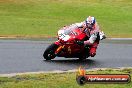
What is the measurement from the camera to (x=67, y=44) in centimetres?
1541

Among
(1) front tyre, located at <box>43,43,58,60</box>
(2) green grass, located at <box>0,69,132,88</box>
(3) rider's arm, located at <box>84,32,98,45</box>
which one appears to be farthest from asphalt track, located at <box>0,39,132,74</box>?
(2) green grass, located at <box>0,69,132,88</box>

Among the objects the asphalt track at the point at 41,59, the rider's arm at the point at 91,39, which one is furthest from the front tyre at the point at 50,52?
the rider's arm at the point at 91,39

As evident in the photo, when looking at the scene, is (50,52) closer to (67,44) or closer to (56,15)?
(67,44)

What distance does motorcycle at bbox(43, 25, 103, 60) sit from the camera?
1539 cm

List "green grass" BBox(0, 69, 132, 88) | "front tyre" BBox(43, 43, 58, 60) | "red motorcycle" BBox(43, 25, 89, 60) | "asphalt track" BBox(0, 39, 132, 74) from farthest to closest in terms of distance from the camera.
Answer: "front tyre" BBox(43, 43, 58, 60) < "red motorcycle" BBox(43, 25, 89, 60) < "asphalt track" BBox(0, 39, 132, 74) < "green grass" BBox(0, 69, 132, 88)

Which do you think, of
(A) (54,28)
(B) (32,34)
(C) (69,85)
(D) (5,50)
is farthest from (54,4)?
(C) (69,85)

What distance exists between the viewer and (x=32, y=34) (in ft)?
84.2

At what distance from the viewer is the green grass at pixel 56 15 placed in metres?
27.8

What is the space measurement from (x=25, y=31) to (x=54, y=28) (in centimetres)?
269

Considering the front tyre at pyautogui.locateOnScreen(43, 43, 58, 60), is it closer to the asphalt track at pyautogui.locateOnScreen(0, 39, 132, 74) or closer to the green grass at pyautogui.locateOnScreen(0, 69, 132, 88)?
the asphalt track at pyautogui.locateOnScreen(0, 39, 132, 74)

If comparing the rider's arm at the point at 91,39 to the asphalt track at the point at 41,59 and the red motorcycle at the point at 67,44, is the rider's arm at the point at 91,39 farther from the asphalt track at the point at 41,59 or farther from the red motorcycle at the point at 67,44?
the asphalt track at the point at 41,59

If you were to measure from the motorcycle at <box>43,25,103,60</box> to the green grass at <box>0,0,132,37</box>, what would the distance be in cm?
935

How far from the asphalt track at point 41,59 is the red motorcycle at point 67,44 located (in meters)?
0.26

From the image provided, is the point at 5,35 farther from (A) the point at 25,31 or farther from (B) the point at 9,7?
(B) the point at 9,7
